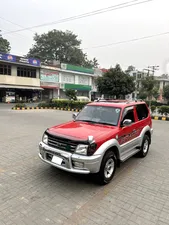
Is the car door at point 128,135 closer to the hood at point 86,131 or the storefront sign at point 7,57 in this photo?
the hood at point 86,131

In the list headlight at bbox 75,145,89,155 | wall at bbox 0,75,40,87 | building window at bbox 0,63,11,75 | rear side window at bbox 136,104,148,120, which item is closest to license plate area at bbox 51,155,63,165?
headlight at bbox 75,145,89,155

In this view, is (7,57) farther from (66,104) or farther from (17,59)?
(66,104)

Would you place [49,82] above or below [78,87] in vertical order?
above

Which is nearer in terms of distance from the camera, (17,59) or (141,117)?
(141,117)

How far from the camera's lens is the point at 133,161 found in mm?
4977

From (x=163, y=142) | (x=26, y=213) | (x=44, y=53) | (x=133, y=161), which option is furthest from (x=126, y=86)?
(x=44, y=53)

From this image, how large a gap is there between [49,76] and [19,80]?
6.12 m

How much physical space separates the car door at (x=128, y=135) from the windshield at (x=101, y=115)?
0.19 meters

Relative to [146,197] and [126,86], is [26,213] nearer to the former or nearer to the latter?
[146,197]

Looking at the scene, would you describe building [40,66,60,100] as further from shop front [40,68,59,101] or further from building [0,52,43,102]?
building [0,52,43,102]

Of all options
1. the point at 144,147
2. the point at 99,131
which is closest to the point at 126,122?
the point at 99,131

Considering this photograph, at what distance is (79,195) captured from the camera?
3.19 meters

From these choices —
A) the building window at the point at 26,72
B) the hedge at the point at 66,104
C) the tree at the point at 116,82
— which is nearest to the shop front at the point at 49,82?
the building window at the point at 26,72

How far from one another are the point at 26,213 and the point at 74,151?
1226 mm
